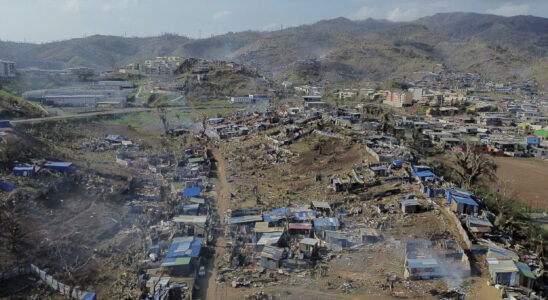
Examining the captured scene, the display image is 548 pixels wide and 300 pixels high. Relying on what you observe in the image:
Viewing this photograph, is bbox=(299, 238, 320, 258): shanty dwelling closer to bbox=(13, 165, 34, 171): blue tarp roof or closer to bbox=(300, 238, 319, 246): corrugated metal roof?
bbox=(300, 238, 319, 246): corrugated metal roof

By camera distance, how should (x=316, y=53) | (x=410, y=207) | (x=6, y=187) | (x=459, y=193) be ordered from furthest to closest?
(x=316, y=53) < (x=459, y=193) < (x=6, y=187) < (x=410, y=207)

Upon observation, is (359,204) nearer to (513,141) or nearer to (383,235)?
(383,235)

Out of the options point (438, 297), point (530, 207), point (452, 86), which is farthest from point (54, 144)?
point (452, 86)

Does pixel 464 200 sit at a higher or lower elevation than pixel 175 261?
higher

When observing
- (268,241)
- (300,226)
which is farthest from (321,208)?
(268,241)

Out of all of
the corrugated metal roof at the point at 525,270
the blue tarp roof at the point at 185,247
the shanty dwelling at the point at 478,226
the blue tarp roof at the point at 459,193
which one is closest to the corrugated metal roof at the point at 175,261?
the blue tarp roof at the point at 185,247

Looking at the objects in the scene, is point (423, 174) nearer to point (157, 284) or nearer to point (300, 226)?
point (300, 226)
